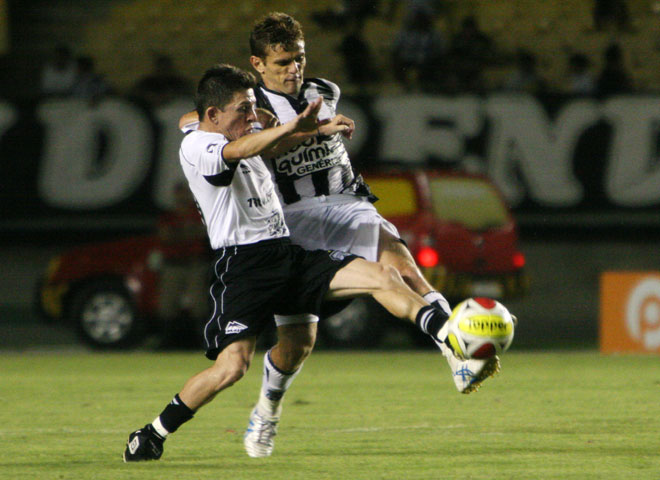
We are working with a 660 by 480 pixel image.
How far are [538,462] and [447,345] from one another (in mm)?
866

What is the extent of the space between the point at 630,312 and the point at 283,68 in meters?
8.08

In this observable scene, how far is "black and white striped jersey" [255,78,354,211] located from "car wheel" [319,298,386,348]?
7011mm

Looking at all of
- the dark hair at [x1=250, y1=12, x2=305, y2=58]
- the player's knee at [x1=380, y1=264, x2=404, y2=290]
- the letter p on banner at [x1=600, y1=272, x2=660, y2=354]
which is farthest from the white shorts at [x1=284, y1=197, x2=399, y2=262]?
the letter p on banner at [x1=600, y1=272, x2=660, y2=354]

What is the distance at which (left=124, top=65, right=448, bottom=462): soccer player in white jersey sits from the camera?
637 cm

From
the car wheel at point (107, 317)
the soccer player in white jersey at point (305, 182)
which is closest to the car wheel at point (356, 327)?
the car wheel at point (107, 317)

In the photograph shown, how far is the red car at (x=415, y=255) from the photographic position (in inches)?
561

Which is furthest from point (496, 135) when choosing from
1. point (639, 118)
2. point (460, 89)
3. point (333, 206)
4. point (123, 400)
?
point (333, 206)

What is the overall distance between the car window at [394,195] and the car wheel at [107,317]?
9.85 feet

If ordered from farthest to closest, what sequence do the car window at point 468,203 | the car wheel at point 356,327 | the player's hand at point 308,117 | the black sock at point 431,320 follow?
the car window at point 468,203 < the car wheel at point 356,327 < the black sock at point 431,320 < the player's hand at point 308,117

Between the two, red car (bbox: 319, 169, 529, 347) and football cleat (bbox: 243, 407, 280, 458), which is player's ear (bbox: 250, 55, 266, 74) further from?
red car (bbox: 319, 169, 529, 347)

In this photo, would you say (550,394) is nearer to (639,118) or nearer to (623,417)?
(623,417)

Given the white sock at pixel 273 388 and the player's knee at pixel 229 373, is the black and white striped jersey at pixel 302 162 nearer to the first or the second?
the white sock at pixel 273 388

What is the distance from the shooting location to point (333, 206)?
284 inches

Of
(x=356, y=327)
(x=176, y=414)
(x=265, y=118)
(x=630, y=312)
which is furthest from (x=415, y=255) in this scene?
(x=176, y=414)
